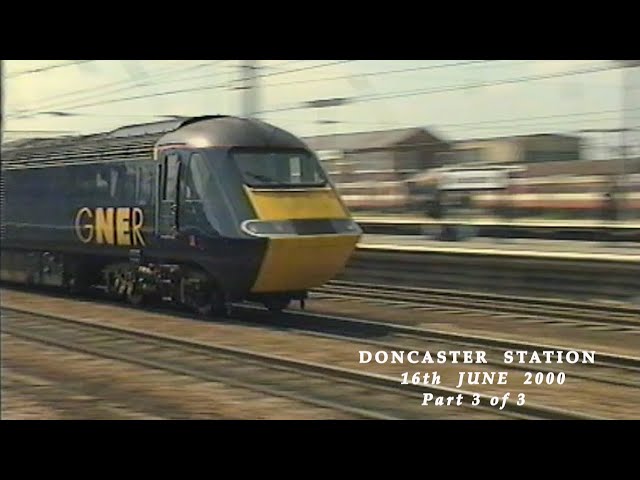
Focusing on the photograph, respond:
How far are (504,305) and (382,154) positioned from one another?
813 centimetres

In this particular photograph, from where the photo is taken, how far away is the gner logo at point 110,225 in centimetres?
1487

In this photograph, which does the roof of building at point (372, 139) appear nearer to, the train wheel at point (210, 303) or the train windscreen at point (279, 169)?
the train windscreen at point (279, 169)

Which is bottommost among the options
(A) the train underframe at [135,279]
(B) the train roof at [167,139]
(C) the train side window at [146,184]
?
(A) the train underframe at [135,279]

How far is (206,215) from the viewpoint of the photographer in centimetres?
1341

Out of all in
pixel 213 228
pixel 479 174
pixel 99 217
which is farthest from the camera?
pixel 479 174

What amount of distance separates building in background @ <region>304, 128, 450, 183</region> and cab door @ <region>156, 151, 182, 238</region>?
6.21 metres

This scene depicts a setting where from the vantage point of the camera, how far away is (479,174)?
21.6 meters

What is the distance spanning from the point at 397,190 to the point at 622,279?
8.01 meters

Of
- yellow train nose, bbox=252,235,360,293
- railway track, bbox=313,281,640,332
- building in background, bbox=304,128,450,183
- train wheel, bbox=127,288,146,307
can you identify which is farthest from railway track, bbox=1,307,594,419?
building in background, bbox=304,128,450,183

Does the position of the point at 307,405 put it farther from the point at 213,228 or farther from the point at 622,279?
the point at 622,279

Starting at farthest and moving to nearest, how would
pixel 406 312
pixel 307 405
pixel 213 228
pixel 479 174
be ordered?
1. pixel 479 174
2. pixel 406 312
3. pixel 213 228
4. pixel 307 405

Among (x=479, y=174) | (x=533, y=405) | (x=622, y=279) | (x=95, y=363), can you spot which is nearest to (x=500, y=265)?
(x=622, y=279)

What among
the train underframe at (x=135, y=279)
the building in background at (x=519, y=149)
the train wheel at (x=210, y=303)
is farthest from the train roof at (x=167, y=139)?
the building in background at (x=519, y=149)

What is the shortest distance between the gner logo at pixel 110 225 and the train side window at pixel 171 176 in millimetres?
805
